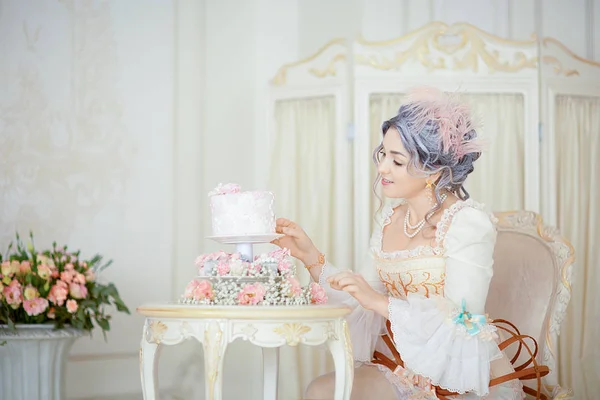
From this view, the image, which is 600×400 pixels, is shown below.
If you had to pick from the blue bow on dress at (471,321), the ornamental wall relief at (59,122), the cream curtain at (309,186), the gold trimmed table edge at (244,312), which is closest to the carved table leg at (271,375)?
the gold trimmed table edge at (244,312)

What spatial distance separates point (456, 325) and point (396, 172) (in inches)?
23.9

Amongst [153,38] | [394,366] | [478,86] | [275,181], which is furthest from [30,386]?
[478,86]

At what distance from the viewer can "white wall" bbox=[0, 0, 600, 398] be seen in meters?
4.39

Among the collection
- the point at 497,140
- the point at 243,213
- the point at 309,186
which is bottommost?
the point at 243,213

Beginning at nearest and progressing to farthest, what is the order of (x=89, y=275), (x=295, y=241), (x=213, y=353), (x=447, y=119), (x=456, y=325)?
(x=213, y=353), (x=456, y=325), (x=447, y=119), (x=295, y=241), (x=89, y=275)

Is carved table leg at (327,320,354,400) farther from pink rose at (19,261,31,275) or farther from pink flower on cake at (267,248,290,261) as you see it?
pink rose at (19,261,31,275)

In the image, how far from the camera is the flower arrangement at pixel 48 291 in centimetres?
332

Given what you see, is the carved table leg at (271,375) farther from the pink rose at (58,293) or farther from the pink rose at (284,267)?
the pink rose at (58,293)

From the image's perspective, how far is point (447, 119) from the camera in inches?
109

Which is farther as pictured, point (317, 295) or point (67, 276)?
point (67, 276)

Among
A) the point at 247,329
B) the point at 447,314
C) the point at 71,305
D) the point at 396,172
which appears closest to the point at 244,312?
the point at 247,329

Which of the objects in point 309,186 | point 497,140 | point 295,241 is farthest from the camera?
point 309,186

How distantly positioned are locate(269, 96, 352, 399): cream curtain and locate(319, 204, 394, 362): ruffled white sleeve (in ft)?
4.54

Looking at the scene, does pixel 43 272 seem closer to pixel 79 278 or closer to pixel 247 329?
pixel 79 278
